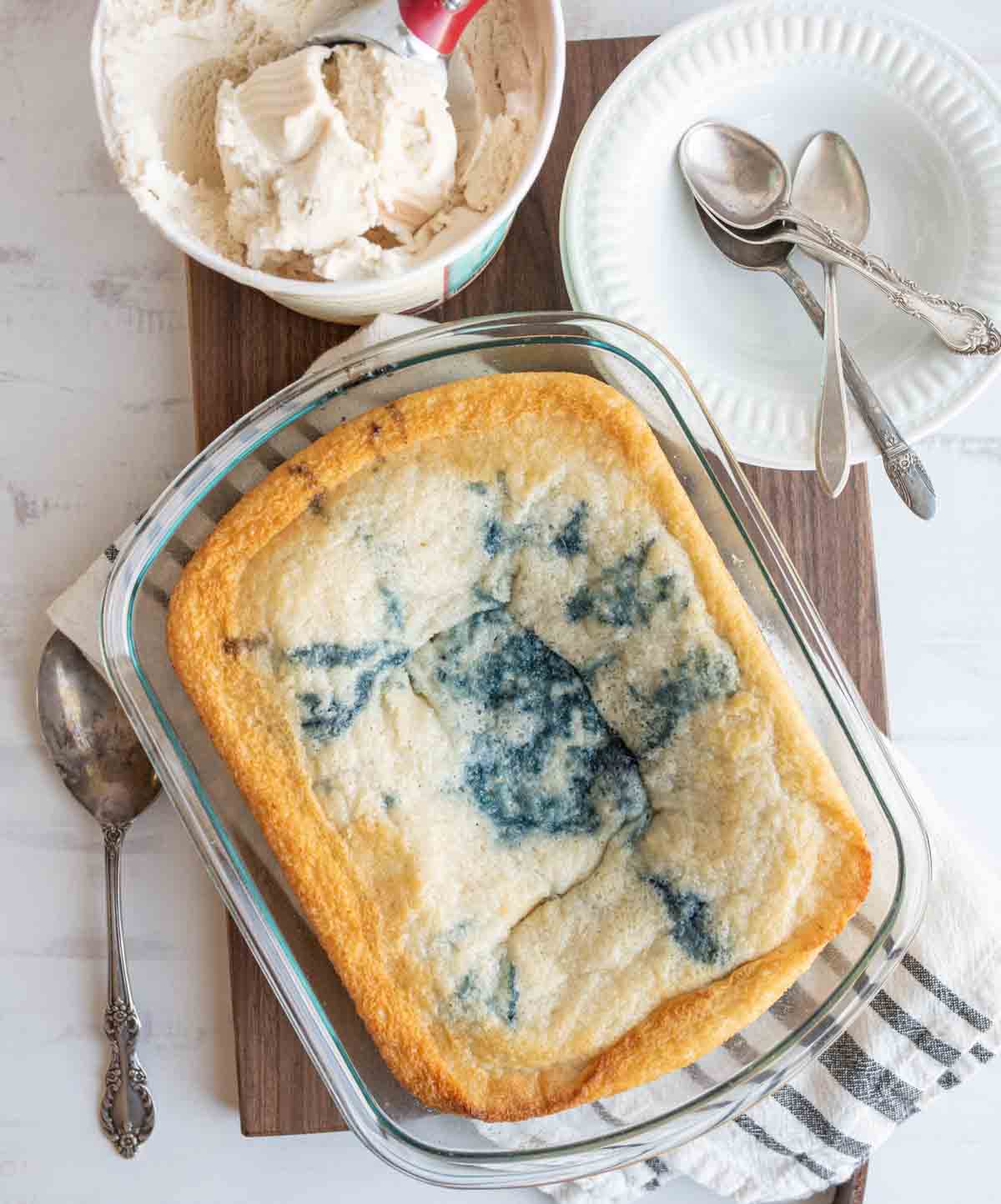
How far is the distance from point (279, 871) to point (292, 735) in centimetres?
15

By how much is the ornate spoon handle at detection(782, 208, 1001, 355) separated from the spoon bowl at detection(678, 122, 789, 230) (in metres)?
0.03

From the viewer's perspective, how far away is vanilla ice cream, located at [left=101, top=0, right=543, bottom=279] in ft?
2.92

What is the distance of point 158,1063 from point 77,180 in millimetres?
967

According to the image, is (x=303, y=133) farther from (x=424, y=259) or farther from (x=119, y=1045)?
(x=119, y=1045)

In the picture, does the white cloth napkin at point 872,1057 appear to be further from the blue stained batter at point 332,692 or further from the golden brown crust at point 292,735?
the blue stained batter at point 332,692

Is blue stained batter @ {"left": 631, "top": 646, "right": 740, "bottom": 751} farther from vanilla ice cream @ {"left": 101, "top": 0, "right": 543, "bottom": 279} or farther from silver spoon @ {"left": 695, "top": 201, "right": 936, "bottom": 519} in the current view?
vanilla ice cream @ {"left": 101, "top": 0, "right": 543, "bottom": 279}

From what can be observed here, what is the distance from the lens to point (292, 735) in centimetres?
99

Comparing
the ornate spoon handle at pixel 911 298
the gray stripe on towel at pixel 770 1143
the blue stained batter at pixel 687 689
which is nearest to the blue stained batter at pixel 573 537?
the blue stained batter at pixel 687 689

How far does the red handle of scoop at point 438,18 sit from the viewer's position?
2.85 ft

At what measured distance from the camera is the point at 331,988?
1.05 meters

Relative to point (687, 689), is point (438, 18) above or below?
above

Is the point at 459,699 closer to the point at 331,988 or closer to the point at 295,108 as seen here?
the point at 331,988

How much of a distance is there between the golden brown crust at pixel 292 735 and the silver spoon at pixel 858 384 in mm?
216

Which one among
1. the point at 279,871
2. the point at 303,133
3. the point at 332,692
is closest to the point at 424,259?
the point at 303,133
